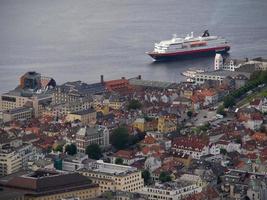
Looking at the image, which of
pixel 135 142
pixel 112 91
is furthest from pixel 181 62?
pixel 135 142

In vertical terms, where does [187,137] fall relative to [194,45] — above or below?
below

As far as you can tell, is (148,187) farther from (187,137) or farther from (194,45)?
(194,45)

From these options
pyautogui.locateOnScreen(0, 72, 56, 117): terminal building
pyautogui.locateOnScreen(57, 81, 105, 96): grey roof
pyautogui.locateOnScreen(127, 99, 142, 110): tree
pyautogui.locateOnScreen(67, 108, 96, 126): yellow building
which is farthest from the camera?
pyautogui.locateOnScreen(57, 81, 105, 96): grey roof

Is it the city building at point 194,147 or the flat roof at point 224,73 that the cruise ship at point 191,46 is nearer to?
the flat roof at point 224,73

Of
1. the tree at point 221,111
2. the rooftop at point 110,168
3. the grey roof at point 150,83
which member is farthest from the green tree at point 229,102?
the rooftop at point 110,168

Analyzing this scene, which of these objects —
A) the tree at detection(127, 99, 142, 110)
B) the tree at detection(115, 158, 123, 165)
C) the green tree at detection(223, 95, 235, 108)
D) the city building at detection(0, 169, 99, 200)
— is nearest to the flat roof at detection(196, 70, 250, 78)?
the green tree at detection(223, 95, 235, 108)

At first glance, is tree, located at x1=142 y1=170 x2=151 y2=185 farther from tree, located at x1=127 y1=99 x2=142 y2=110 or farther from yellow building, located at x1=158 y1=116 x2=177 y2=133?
tree, located at x1=127 y1=99 x2=142 y2=110

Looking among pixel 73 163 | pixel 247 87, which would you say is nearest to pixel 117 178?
pixel 73 163
